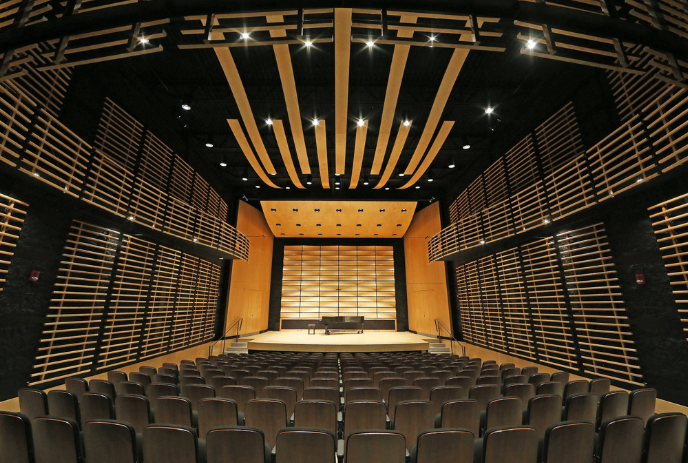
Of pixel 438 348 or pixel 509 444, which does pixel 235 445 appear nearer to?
pixel 509 444

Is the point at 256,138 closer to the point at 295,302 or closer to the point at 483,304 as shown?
the point at 483,304

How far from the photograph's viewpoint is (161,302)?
29.0ft

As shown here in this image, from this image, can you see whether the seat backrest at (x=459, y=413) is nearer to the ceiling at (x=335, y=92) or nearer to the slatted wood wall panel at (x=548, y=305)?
the ceiling at (x=335, y=92)

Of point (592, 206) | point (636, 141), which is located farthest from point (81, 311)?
point (636, 141)

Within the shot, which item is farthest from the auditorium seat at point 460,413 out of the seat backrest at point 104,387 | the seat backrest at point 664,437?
the seat backrest at point 104,387

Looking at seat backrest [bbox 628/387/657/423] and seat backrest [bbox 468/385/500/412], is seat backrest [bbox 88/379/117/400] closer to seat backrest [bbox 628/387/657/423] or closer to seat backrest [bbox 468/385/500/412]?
seat backrest [bbox 468/385/500/412]

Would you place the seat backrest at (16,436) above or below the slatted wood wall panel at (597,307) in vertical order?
below

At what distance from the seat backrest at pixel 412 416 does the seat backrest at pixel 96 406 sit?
2.76m

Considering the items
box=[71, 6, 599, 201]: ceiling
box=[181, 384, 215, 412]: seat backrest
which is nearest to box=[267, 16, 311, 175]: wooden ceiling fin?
box=[71, 6, 599, 201]: ceiling

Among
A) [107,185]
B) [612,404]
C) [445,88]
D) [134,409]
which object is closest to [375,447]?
[134,409]

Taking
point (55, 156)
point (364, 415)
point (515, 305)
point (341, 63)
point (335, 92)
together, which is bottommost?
point (364, 415)

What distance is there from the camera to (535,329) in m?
7.78

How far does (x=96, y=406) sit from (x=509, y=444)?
366cm

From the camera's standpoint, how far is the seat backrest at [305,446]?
189cm
